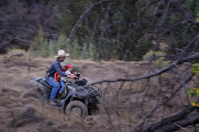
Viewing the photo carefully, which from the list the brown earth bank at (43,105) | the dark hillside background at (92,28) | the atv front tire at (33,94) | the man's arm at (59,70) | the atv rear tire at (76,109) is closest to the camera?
the brown earth bank at (43,105)

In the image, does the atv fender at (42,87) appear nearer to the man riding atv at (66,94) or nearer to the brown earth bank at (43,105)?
the man riding atv at (66,94)

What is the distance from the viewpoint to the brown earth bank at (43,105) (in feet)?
15.8

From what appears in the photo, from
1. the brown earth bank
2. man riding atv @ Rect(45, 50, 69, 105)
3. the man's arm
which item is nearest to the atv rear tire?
the brown earth bank

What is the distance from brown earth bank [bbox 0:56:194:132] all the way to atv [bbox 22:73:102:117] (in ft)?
0.92

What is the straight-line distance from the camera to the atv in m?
6.25

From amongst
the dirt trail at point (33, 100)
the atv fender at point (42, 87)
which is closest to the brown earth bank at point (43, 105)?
the dirt trail at point (33, 100)

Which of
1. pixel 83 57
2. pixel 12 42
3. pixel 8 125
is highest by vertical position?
pixel 12 42

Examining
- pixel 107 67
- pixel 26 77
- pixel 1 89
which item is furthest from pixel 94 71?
pixel 1 89

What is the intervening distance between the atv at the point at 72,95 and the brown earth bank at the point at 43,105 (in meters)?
0.28

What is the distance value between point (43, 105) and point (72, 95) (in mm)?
879

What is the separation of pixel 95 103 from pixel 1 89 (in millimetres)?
2378

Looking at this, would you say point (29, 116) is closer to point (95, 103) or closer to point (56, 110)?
point (56, 110)

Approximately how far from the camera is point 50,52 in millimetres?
12062

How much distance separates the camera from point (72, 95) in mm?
6414
